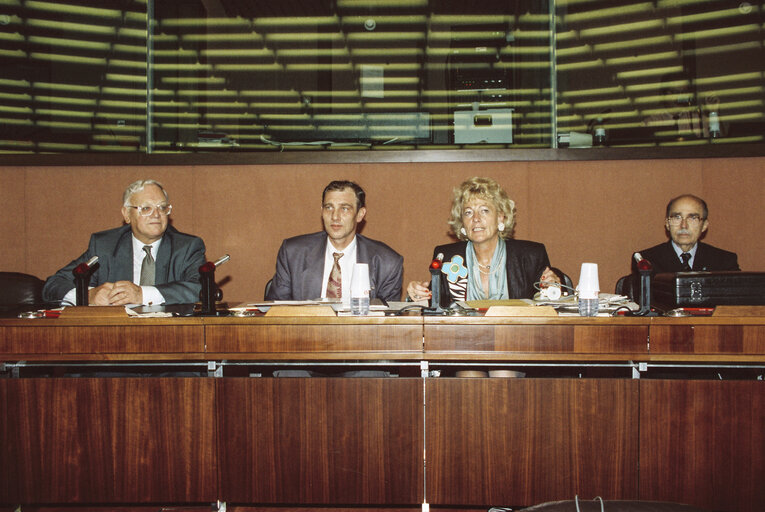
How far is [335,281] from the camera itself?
110 inches

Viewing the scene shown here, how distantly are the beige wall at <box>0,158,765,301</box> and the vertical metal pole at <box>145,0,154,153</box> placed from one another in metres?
0.36

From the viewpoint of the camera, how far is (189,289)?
2.57m

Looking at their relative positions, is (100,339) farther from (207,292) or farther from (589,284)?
(589,284)

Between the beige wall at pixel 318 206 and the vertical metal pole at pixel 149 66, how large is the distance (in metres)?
0.36

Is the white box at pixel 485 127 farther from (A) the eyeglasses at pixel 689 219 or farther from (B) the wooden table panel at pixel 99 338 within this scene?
(B) the wooden table panel at pixel 99 338

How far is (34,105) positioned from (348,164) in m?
2.95

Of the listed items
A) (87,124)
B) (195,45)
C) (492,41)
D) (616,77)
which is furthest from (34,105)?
(616,77)

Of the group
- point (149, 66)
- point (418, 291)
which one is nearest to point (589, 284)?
point (418, 291)

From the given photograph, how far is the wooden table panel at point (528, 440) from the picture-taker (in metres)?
1.82

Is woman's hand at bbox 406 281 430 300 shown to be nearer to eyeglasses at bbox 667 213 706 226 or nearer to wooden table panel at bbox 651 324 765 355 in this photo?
wooden table panel at bbox 651 324 765 355

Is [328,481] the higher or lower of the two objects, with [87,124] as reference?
lower

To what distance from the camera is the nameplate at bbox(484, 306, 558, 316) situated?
6.21 ft

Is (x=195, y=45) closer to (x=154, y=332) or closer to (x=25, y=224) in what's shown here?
(x=25, y=224)

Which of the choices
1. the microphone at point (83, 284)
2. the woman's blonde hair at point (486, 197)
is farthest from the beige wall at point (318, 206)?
the microphone at point (83, 284)
